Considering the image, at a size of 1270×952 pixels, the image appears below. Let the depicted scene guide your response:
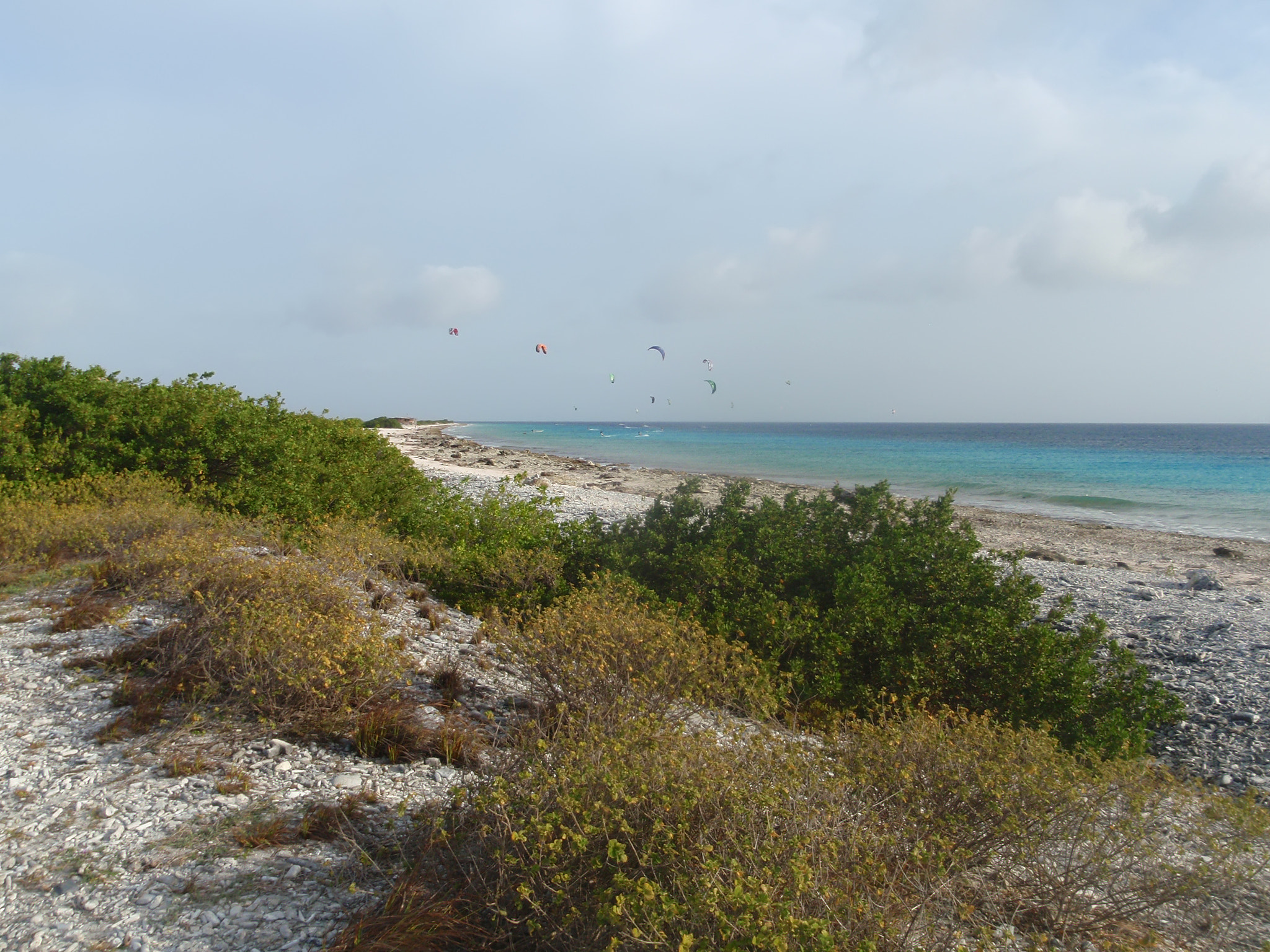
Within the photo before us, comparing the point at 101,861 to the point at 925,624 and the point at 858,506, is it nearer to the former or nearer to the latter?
the point at 925,624

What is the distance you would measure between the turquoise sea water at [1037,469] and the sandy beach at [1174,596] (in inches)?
175

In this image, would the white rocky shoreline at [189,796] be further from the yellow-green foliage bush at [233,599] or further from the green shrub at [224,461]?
the green shrub at [224,461]

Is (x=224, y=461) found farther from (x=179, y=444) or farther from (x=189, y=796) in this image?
(x=189, y=796)

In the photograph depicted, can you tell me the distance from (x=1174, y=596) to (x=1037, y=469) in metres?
38.3

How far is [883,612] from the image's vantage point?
25.6ft

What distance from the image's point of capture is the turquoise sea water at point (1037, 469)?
92.5ft

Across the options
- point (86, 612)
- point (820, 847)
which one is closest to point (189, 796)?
point (86, 612)

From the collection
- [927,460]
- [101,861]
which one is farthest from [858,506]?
[927,460]

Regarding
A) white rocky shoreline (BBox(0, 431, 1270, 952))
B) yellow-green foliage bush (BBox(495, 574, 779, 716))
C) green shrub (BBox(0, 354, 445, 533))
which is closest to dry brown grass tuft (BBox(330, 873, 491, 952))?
white rocky shoreline (BBox(0, 431, 1270, 952))

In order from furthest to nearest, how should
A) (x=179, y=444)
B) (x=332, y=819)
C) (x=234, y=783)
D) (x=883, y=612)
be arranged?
(x=179, y=444) < (x=883, y=612) < (x=234, y=783) < (x=332, y=819)

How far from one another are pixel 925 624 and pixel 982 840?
4373 millimetres

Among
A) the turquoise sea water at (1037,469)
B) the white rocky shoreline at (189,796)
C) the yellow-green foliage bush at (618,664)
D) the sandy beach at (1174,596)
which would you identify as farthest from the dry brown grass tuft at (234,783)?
the turquoise sea water at (1037,469)

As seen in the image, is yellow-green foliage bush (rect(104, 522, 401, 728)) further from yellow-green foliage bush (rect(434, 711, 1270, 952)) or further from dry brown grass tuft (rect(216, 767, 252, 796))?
yellow-green foliage bush (rect(434, 711, 1270, 952))

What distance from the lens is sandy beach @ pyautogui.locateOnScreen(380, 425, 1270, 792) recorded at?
7531 millimetres
